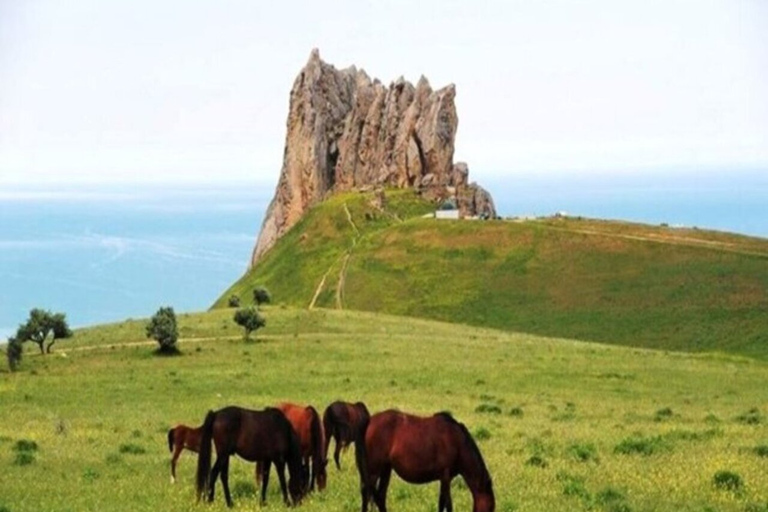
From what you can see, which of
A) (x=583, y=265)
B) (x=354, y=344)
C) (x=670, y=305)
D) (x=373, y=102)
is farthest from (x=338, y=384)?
(x=373, y=102)

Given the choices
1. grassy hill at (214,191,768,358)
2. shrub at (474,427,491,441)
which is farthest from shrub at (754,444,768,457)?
grassy hill at (214,191,768,358)

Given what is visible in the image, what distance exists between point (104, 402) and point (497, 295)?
68300 mm

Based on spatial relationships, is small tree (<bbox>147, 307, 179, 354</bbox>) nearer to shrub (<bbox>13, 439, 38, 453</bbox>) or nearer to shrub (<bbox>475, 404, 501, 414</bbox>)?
shrub (<bbox>475, 404, 501, 414</bbox>)

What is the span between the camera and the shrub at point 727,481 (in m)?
20.1

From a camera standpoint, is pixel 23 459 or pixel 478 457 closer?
pixel 478 457

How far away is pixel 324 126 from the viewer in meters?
188

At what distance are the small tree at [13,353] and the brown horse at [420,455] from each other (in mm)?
40382

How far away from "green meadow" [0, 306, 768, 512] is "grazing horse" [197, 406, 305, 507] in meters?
0.46

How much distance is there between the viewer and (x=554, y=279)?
105250 millimetres

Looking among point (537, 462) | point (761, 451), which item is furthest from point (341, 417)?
point (761, 451)

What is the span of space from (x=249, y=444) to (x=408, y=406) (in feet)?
62.1

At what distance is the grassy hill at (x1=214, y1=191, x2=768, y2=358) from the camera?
3526 inches

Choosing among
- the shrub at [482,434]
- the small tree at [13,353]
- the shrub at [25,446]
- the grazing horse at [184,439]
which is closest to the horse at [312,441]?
the grazing horse at [184,439]

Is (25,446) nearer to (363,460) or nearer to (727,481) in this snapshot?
(363,460)
